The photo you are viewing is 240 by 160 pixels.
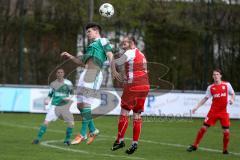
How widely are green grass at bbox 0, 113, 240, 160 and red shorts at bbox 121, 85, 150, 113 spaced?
1010 millimetres

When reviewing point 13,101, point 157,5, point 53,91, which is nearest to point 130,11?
point 157,5

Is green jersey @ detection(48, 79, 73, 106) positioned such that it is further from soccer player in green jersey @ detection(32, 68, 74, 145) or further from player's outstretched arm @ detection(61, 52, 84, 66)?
player's outstretched arm @ detection(61, 52, 84, 66)

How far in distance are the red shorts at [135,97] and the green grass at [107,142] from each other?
3.31ft

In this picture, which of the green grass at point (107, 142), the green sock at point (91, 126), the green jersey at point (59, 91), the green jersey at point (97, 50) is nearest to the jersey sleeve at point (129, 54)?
the green jersey at point (97, 50)

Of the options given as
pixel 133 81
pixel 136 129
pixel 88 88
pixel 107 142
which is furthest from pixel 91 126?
pixel 107 142

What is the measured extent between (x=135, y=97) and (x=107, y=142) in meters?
3.79

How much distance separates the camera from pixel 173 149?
1523 cm

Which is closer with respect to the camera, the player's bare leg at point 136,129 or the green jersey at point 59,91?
the player's bare leg at point 136,129

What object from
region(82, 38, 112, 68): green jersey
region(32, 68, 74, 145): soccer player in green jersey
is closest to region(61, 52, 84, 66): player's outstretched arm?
region(82, 38, 112, 68): green jersey

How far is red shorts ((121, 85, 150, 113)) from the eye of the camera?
12766 mm

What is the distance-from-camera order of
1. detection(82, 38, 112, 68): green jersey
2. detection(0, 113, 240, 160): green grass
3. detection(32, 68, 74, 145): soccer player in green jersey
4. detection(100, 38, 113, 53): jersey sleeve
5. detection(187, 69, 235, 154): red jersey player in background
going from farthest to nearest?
detection(32, 68, 74, 145): soccer player in green jersey
detection(187, 69, 235, 154): red jersey player in background
detection(0, 113, 240, 160): green grass
detection(82, 38, 112, 68): green jersey
detection(100, 38, 113, 53): jersey sleeve

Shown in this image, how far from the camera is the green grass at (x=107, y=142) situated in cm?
1324

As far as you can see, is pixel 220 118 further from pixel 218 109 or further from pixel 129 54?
pixel 129 54

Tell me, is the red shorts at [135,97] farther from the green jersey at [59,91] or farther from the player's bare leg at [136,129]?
the green jersey at [59,91]
